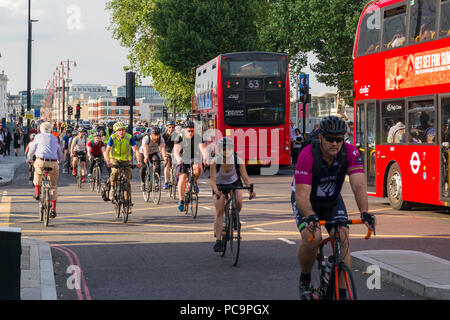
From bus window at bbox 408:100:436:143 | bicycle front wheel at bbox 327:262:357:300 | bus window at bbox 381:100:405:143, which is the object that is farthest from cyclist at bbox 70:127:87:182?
bicycle front wheel at bbox 327:262:357:300

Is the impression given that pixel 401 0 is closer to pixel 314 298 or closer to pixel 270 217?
pixel 270 217

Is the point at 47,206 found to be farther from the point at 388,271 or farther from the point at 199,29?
the point at 199,29

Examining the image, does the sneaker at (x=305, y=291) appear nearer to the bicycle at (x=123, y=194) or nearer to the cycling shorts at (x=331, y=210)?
the cycling shorts at (x=331, y=210)

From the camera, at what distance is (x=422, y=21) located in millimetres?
14672

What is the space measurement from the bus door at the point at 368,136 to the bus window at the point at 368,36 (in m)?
1.12

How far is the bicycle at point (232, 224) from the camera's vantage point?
9242 mm

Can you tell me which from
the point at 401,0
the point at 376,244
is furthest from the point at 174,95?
the point at 376,244

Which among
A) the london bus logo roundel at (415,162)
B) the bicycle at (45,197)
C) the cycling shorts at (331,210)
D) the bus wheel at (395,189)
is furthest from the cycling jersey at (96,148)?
the cycling shorts at (331,210)

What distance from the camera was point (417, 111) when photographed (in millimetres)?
14844

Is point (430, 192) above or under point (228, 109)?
under

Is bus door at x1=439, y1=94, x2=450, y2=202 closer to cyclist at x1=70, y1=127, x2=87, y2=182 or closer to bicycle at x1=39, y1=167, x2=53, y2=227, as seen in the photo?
bicycle at x1=39, y1=167, x2=53, y2=227
